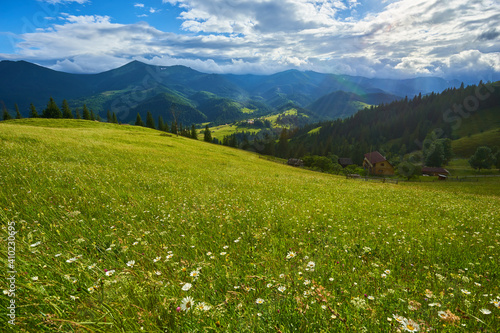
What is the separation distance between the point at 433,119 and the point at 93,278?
257m

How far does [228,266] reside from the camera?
12.6 ft

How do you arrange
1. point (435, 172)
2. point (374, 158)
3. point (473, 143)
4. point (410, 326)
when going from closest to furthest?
point (410, 326)
point (435, 172)
point (374, 158)
point (473, 143)

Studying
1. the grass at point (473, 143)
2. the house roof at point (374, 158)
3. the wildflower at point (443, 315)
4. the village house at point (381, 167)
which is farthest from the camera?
the grass at point (473, 143)

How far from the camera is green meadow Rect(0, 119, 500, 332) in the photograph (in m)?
2.46

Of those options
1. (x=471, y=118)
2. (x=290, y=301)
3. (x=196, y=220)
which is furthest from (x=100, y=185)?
(x=471, y=118)

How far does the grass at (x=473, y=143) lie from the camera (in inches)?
5704

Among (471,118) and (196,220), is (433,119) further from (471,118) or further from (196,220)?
A: (196,220)

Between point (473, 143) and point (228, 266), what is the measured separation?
219 metres

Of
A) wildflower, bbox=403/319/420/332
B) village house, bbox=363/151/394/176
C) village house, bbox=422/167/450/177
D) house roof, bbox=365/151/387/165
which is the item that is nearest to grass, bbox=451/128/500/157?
village house, bbox=422/167/450/177

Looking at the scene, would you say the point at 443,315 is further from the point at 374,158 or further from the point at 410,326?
the point at 374,158

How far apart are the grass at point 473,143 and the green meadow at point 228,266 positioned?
196 meters

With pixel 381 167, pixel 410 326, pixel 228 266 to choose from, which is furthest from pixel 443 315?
pixel 381 167

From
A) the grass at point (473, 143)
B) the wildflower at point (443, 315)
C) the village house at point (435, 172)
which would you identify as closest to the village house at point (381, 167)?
the village house at point (435, 172)

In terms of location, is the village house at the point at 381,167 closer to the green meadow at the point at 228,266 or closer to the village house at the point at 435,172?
the village house at the point at 435,172
